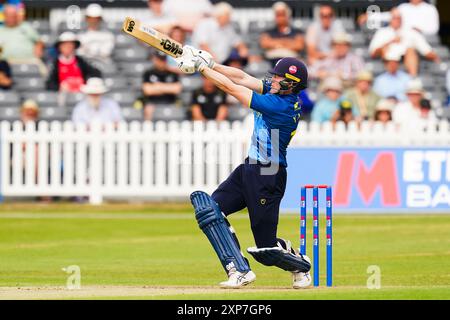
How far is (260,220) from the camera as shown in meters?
12.2

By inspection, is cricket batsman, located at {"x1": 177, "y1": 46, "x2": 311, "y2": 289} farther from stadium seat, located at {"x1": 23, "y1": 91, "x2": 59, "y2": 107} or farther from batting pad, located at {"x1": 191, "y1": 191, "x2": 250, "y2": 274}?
stadium seat, located at {"x1": 23, "y1": 91, "x2": 59, "y2": 107}

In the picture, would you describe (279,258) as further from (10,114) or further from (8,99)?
(8,99)

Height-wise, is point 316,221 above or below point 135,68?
below

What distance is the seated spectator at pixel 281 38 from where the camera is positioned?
25188 mm

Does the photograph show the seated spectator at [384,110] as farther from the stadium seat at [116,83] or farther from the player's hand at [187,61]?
the player's hand at [187,61]

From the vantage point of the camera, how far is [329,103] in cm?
2384

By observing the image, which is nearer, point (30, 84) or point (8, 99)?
point (8, 99)

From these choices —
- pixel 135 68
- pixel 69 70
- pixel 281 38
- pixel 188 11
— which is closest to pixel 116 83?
pixel 135 68

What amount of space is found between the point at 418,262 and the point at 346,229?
4122 millimetres

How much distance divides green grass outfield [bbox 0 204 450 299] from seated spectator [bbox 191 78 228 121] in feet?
5.96

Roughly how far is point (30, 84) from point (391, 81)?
21.5 ft

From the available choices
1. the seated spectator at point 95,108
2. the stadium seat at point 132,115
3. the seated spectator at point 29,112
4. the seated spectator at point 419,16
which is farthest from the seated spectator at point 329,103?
the seated spectator at point 29,112

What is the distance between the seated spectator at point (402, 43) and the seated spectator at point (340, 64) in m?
0.57

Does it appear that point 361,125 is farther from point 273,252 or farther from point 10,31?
point 273,252
